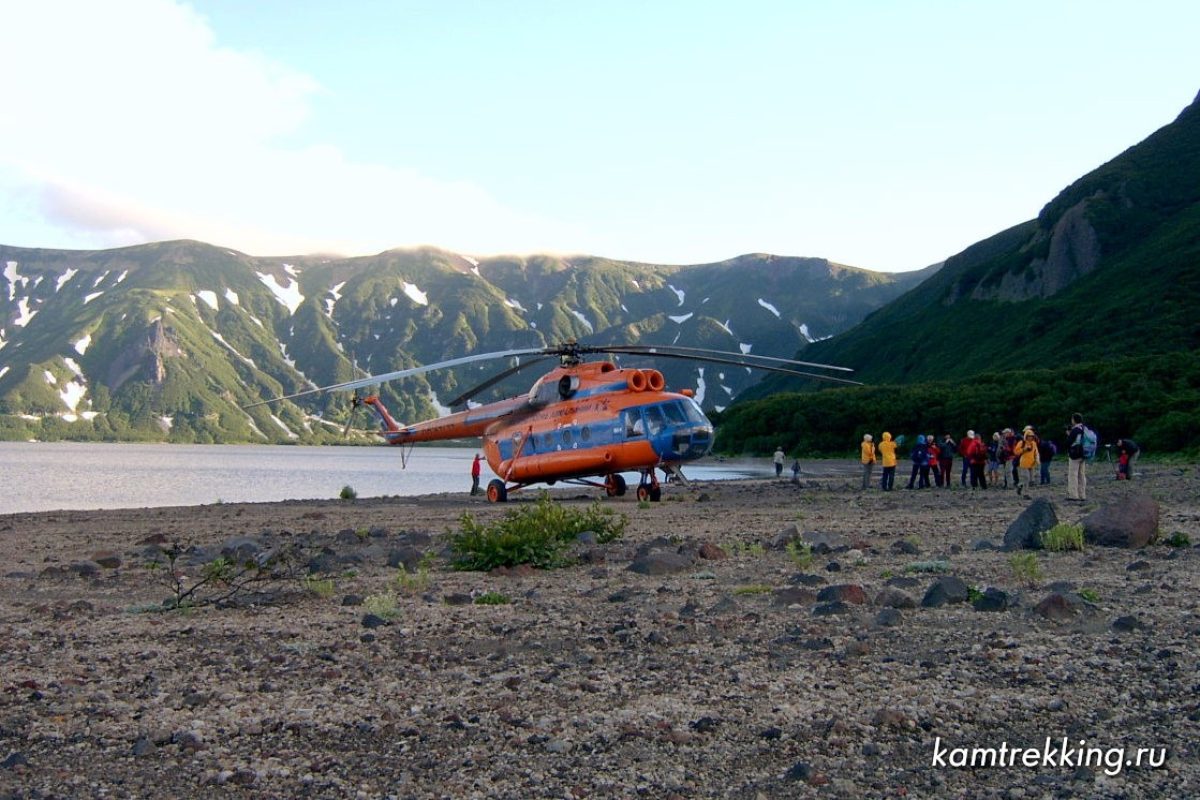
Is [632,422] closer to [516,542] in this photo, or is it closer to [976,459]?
[976,459]

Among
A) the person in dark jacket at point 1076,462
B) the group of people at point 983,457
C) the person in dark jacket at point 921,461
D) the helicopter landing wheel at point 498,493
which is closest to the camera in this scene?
the person in dark jacket at point 1076,462

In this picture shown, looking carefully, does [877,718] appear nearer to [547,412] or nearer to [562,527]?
[562,527]

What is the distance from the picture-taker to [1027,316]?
119m

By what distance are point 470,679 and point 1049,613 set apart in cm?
437

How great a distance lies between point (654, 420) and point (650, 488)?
9.40ft

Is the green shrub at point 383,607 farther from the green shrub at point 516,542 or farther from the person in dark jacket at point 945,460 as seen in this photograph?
the person in dark jacket at point 945,460
